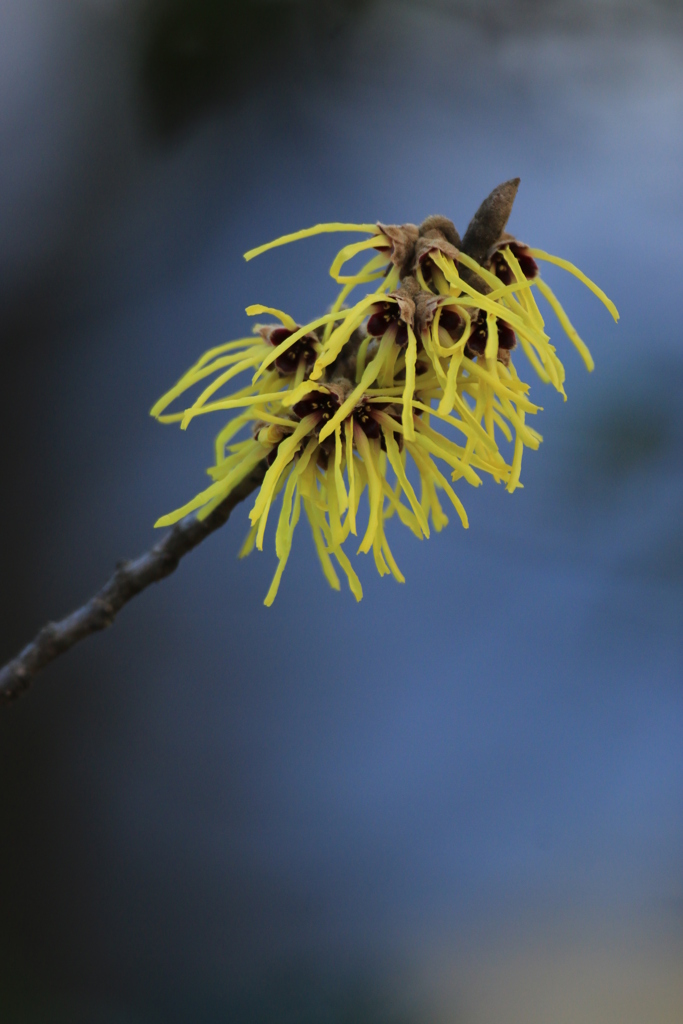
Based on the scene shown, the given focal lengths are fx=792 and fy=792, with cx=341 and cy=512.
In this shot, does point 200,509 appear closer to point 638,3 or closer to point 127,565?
point 127,565

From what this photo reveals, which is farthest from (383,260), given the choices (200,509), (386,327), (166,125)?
(166,125)

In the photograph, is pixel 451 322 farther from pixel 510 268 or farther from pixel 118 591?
pixel 118 591

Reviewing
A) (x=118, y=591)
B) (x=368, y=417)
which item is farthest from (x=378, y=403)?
(x=118, y=591)

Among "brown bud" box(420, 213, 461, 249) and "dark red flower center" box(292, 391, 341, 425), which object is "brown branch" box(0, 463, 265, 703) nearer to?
"dark red flower center" box(292, 391, 341, 425)

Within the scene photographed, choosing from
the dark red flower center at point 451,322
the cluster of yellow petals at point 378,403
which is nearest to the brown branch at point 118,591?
the cluster of yellow petals at point 378,403

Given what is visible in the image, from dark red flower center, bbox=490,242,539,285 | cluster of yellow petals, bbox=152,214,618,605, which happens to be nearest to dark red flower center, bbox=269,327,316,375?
cluster of yellow petals, bbox=152,214,618,605

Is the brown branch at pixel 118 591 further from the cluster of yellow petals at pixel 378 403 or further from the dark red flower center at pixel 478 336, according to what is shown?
the dark red flower center at pixel 478 336
